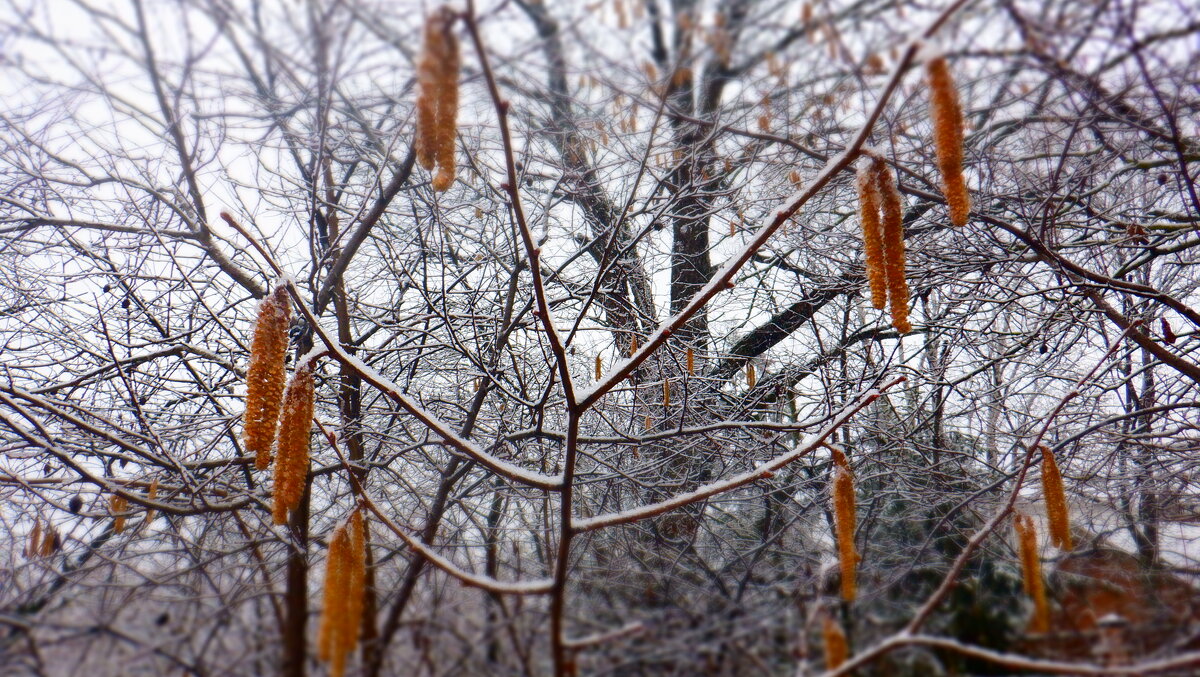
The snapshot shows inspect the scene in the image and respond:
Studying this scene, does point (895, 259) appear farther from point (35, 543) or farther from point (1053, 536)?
point (35, 543)

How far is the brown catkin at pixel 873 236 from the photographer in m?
0.95

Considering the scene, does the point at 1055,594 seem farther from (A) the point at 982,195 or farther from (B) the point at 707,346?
(B) the point at 707,346

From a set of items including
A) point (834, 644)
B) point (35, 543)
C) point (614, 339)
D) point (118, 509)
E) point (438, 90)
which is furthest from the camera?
point (614, 339)

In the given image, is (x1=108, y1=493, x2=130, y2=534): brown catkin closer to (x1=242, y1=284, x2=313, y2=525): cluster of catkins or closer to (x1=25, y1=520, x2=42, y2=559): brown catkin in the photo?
(x1=25, y1=520, x2=42, y2=559): brown catkin

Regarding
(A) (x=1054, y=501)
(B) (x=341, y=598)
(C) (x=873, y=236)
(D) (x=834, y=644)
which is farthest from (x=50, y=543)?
(A) (x=1054, y=501)

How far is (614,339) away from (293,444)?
1818 mm

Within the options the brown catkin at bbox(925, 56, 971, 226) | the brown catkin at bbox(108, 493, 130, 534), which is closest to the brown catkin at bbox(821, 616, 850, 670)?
the brown catkin at bbox(925, 56, 971, 226)

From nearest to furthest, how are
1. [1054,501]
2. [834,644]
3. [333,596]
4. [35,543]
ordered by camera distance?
1. [333,596]
2. [834,644]
3. [1054,501]
4. [35,543]

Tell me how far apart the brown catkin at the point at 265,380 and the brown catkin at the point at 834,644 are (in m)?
0.88

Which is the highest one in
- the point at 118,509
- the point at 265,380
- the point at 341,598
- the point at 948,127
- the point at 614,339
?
the point at 614,339

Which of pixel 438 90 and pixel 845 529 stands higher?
pixel 438 90

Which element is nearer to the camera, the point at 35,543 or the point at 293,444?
the point at 293,444

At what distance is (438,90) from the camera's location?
2.63 feet

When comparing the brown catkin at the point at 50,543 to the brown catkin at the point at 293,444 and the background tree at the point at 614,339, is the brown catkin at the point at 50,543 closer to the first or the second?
the background tree at the point at 614,339
